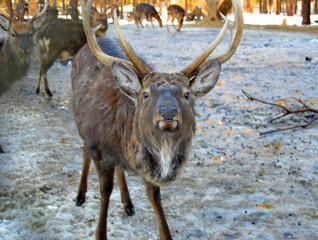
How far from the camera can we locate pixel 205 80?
9.24 feet

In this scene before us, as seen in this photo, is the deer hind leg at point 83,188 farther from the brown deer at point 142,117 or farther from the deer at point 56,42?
the deer at point 56,42

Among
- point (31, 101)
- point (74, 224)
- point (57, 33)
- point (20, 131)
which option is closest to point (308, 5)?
point (57, 33)

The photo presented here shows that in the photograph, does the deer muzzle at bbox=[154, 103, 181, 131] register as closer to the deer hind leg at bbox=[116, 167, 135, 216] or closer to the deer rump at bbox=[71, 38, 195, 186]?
the deer rump at bbox=[71, 38, 195, 186]

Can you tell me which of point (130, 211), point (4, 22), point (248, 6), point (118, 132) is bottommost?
point (130, 211)

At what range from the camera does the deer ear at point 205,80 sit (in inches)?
108

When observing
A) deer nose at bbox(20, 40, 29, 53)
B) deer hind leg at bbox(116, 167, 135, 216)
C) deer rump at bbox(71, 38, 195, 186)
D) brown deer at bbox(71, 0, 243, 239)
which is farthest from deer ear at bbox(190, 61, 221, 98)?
deer nose at bbox(20, 40, 29, 53)

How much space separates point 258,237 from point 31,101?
5.40m

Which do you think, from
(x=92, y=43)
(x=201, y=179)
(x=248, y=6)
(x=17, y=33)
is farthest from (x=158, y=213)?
(x=248, y=6)

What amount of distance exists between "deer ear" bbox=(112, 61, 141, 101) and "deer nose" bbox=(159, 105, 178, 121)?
0.54 metres

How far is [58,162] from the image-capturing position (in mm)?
4484

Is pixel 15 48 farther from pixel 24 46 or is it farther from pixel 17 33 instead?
pixel 17 33

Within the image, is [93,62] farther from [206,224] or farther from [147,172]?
[206,224]

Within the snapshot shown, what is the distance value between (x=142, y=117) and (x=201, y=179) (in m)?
1.66

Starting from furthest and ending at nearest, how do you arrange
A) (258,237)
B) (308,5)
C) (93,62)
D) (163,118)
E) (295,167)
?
(308,5) < (295,167) < (93,62) < (258,237) < (163,118)
